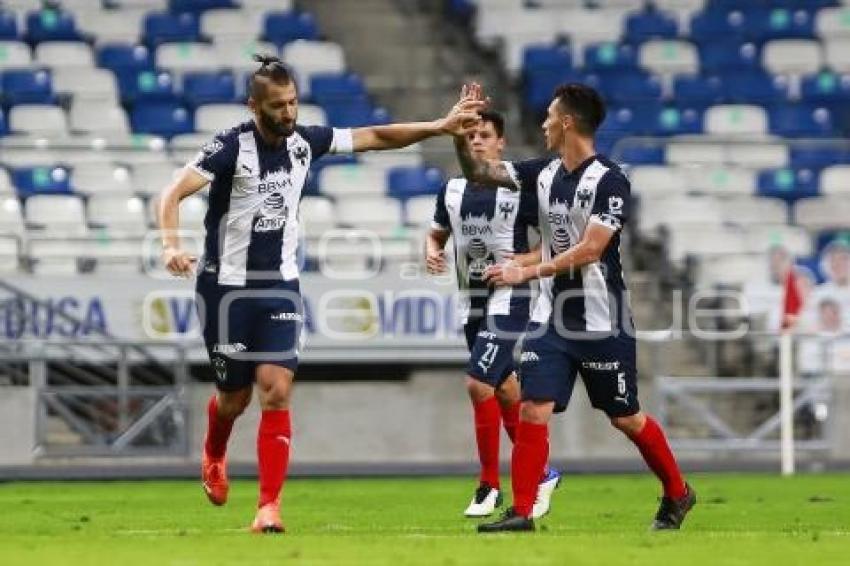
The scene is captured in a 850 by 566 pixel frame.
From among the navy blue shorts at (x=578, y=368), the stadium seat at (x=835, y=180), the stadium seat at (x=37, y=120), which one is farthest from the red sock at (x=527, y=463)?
the stadium seat at (x=37, y=120)

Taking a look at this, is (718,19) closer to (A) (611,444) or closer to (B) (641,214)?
(B) (641,214)

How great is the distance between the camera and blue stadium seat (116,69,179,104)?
77.9 ft

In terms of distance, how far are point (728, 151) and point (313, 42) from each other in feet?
18.1

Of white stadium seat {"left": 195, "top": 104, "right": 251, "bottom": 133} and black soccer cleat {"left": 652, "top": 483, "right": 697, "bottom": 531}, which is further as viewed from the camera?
white stadium seat {"left": 195, "top": 104, "right": 251, "bottom": 133}

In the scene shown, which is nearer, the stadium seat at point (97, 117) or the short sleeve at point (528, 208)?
the short sleeve at point (528, 208)

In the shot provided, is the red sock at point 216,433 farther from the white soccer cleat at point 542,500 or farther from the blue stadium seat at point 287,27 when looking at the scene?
the blue stadium seat at point 287,27

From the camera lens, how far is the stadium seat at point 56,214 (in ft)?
67.0

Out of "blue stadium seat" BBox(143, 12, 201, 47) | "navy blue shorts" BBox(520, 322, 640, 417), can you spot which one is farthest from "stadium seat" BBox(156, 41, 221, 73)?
"navy blue shorts" BBox(520, 322, 640, 417)

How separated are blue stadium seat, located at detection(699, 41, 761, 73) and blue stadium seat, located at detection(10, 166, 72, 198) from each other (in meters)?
8.80

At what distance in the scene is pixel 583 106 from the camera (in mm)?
10828

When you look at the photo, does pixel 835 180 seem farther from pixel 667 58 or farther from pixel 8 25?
pixel 8 25

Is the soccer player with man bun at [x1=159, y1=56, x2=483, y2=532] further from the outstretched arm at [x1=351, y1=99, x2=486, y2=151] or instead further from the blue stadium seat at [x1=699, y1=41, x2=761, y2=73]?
the blue stadium seat at [x1=699, y1=41, x2=761, y2=73]

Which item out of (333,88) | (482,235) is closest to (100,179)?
(333,88)

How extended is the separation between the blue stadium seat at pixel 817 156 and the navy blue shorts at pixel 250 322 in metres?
11.8
